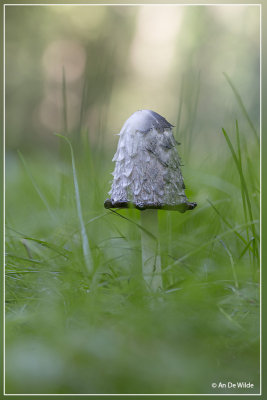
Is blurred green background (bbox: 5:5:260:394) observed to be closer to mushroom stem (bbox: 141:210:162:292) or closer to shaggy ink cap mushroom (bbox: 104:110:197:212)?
mushroom stem (bbox: 141:210:162:292)

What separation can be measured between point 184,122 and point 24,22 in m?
0.92

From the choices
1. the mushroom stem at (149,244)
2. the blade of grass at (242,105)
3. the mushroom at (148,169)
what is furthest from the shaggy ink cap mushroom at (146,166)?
the blade of grass at (242,105)

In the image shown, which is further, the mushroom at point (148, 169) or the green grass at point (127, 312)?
the mushroom at point (148, 169)

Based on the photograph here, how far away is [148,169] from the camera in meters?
1.55

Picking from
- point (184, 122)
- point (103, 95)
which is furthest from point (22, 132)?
point (184, 122)

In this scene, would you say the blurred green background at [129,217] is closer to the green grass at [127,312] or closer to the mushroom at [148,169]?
the green grass at [127,312]

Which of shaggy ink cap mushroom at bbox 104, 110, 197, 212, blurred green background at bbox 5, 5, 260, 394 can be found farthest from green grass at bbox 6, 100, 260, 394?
shaggy ink cap mushroom at bbox 104, 110, 197, 212

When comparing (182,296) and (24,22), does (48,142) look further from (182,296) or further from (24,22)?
(182,296)

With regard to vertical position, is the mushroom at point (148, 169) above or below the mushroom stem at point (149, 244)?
above

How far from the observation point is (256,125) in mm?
1774

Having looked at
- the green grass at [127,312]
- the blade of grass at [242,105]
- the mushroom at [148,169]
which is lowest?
the green grass at [127,312]

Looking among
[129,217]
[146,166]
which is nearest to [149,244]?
[129,217]

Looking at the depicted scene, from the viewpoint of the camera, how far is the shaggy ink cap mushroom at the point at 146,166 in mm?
1550

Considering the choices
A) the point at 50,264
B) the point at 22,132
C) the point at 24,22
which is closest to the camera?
the point at 50,264
